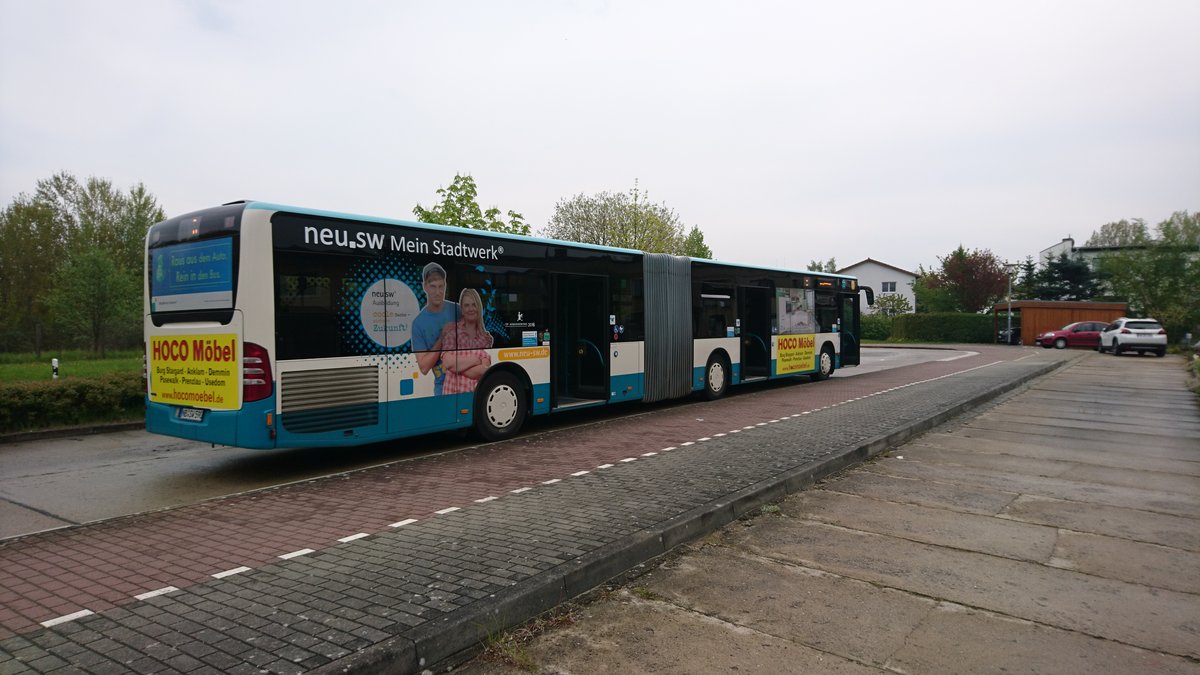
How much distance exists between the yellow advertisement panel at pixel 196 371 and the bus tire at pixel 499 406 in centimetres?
324

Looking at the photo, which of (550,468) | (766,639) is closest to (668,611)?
(766,639)

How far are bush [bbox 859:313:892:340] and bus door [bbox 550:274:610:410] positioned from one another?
1846 inches

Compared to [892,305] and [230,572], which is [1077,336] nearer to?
[892,305]

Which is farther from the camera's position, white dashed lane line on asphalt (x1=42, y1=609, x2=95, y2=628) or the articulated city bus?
the articulated city bus

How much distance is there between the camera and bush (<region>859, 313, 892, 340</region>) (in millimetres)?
54225

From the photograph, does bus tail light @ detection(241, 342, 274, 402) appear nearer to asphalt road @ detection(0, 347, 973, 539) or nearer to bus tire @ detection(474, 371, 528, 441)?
asphalt road @ detection(0, 347, 973, 539)

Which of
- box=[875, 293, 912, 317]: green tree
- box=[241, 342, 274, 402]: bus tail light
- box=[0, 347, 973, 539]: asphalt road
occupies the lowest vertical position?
box=[0, 347, 973, 539]: asphalt road

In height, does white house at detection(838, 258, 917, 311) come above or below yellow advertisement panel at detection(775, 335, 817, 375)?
above

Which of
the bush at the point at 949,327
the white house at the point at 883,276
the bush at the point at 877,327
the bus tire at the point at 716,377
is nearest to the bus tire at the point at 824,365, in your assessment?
the bus tire at the point at 716,377

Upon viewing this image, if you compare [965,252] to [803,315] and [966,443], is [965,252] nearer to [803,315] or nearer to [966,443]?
[803,315]

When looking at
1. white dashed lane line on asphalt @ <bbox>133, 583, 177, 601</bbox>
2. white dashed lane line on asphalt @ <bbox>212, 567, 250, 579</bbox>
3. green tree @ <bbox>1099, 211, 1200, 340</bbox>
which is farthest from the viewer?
green tree @ <bbox>1099, 211, 1200, 340</bbox>

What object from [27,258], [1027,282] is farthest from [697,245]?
[27,258]

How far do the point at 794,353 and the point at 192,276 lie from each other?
1388cm

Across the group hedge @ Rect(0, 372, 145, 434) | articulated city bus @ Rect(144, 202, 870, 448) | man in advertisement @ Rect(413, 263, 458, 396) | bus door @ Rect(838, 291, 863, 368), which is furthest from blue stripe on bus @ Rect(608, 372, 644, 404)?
bus door @ Rect(838, 291, 863, 368)
